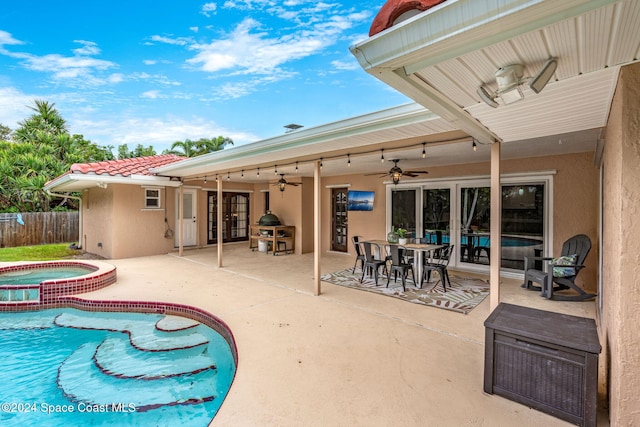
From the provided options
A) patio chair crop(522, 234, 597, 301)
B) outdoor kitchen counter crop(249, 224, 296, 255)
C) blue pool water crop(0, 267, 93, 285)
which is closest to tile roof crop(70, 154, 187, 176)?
blue pool water crop(0, 267, 93, 285)

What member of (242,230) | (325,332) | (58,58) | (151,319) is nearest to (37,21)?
(58,58)

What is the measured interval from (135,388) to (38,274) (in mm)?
6800

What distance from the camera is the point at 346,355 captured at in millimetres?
3184

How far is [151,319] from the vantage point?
473 cm

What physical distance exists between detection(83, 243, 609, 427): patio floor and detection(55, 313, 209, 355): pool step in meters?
0.44

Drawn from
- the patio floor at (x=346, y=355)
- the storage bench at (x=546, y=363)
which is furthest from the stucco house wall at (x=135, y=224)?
the storage bench at (x=546, y=363)

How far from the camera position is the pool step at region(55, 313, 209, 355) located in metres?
3.82

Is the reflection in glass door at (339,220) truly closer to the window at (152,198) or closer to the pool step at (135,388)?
the window at (152,198)

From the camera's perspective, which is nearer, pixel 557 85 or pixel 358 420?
pixel 557 85

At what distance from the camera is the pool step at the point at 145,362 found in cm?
329

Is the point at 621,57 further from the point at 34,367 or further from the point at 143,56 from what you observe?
the point at 143,56

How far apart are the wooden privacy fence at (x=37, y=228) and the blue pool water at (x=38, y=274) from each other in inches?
261

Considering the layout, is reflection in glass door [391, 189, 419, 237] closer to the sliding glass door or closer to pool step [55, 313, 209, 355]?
the sliding glass door

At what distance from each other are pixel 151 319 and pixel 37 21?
15.7 metres
